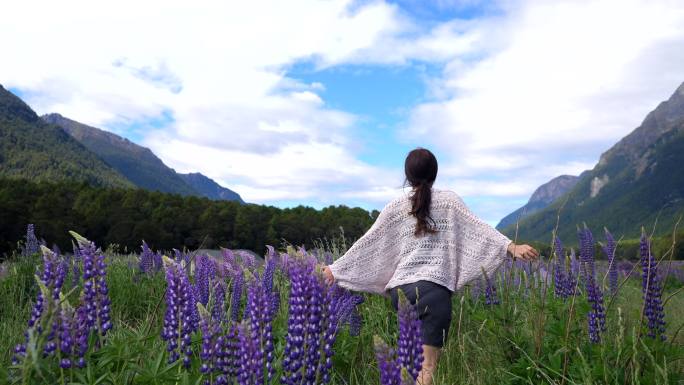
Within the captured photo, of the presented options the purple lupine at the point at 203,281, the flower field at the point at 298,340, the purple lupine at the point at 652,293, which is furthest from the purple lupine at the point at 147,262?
the purple lupine at the point at 652,293

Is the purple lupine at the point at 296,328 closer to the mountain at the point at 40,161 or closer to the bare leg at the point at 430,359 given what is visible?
the bare leg at the point at 430,359

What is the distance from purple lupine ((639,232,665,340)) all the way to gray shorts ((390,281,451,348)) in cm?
163

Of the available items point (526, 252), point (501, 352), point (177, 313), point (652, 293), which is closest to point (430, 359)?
point (501, 352)

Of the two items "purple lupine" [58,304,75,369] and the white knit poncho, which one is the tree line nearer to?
the white knit poncho

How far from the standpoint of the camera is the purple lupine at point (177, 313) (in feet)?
10.6

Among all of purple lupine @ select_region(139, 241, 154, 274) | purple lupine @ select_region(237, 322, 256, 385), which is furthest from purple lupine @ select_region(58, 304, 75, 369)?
purple lupine @ select_region(139, 241, 154, 274)

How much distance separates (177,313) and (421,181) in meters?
2.84

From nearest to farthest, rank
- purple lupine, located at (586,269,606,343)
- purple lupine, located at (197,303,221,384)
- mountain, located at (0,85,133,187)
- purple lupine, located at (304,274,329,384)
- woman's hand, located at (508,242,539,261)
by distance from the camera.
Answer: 1. purple lupine, located at (304,274,329,384)
2. purple lupine, located at (197,303,221,384)
3. purple lupine, located at (586,269,606,343)
4. woman's hand, located at (508,242,539,261)
5. mountain, located at (0,85,133,187)

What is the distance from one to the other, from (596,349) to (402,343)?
86.9 inches

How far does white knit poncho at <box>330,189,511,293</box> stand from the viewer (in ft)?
17.8

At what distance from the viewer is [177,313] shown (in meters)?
3.38

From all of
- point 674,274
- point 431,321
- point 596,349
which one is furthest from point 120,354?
point 674,274

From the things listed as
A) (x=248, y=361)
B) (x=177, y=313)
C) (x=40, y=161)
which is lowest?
(x=248, y=361)

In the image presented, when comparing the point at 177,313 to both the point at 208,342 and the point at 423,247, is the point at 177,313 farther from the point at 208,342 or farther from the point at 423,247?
the point at 423,247
